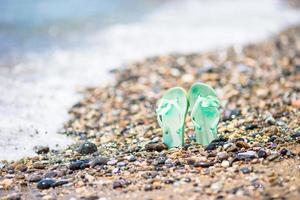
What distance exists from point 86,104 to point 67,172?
2018 millimetres

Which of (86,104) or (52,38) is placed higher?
(52,38)

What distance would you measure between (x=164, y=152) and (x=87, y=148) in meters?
0.61

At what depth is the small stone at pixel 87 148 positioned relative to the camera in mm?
4312

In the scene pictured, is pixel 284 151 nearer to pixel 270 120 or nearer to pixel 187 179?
pixel 187 179

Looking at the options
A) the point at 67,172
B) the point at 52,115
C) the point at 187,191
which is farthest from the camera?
the point at 52,115

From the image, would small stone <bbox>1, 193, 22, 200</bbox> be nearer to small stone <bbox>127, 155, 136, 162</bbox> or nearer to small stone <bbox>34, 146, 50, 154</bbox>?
small stone <bbox>127, 155, 136, 162</bbox>

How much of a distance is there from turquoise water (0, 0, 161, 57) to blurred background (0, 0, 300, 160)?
0.02m

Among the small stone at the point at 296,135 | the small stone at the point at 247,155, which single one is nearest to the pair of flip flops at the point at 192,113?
the small stone at the point at 247,155

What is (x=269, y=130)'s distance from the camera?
437 cm

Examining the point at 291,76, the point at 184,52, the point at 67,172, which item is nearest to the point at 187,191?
the point at 67,172

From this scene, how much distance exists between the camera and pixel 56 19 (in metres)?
10.5

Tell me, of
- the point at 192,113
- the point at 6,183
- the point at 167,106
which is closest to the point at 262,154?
the point at 192,113

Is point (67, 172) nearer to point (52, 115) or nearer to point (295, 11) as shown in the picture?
point (52, 115)

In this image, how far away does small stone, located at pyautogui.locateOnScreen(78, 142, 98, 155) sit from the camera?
431 cm
